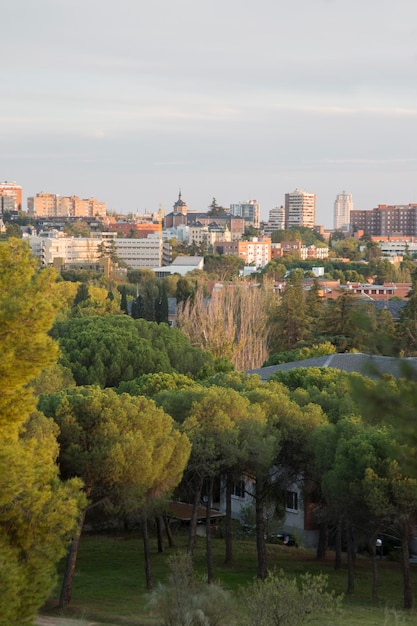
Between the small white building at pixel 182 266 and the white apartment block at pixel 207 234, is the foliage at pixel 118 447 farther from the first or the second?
the white apartment block at pixel 207 234

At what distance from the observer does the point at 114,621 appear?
18.6 meters

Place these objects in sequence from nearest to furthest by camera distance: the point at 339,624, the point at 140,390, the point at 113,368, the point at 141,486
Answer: the point at 339,624 < the point at 141,486 < the point at 140,390 < the point at 113,368

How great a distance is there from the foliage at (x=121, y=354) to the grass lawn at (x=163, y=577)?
10795 millimetres

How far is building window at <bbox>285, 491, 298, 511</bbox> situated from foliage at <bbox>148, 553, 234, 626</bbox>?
9.79m

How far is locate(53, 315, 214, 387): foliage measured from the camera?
37656mm

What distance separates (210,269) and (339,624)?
10055cm

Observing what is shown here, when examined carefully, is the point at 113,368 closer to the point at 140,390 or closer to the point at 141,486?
the point at 140,390

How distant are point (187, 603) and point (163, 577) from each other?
5.90 metres

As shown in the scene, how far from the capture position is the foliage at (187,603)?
16.5 meters

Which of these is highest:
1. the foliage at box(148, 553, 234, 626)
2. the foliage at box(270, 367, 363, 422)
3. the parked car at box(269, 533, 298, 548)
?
the foliage at box(270, 367, 363, 422)

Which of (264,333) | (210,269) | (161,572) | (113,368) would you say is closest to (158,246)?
(210,269)

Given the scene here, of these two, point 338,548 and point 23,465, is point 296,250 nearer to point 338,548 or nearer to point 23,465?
point 338,548

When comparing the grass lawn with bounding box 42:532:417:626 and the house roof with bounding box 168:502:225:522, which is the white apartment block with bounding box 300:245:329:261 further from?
the grass lawn with bounding box 42:532:417:626

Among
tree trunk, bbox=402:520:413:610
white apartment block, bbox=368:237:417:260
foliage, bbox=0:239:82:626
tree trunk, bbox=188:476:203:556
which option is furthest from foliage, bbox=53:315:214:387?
white apartment block, bbox=368:237:417:260
